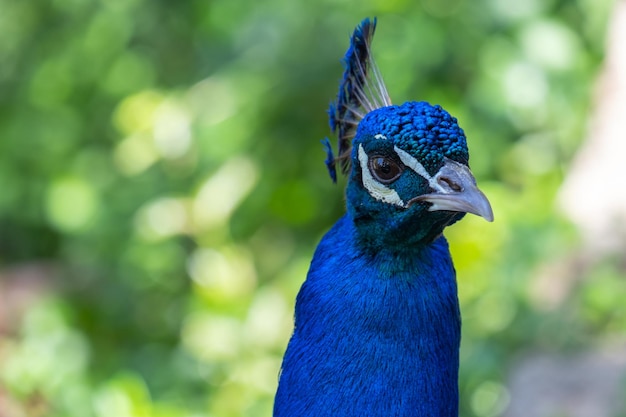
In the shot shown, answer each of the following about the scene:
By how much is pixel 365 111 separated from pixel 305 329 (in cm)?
39

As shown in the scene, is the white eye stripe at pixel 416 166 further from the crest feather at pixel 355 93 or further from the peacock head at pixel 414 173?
the crest feather at pixel 355 93

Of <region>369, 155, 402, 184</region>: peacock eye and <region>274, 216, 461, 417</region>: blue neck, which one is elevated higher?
<region>369, 155, 402, 184</region>: peacock eye

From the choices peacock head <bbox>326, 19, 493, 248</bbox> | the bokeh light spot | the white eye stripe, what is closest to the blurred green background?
the bokeh light spot

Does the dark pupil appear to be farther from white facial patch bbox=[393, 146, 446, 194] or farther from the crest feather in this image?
the crest feather

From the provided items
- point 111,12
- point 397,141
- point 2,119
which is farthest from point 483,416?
point 2,119

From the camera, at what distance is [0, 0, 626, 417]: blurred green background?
276 centimetres

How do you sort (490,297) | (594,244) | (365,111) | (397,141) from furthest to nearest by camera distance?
(594,244), (490,297), (365,111), (397,141)

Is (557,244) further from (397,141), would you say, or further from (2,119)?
(2,119)

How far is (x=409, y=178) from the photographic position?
1208 mm

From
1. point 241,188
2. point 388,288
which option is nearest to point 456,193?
point 388,288

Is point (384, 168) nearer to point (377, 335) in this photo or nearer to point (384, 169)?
point (384, 169)

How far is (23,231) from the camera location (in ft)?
13.5

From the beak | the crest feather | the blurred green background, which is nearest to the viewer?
the beak

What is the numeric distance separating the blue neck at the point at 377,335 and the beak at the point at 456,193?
17 centimetres
